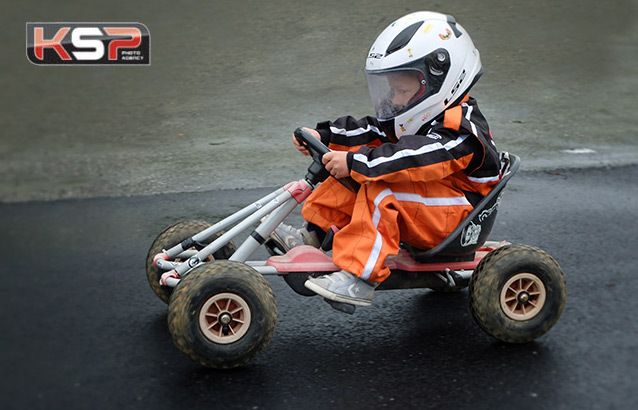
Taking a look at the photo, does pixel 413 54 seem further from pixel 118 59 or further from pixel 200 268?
pixel 118 59

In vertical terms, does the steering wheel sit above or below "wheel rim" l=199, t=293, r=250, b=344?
above

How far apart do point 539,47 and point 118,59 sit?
5.31 m

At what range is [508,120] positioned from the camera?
752 cm

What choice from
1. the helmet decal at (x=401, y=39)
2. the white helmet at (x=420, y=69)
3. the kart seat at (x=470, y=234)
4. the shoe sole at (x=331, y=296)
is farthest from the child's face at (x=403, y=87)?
the shoe sole at (x=331, y=296)

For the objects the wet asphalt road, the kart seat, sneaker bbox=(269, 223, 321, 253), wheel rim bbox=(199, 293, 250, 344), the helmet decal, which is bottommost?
the wet asphalt road

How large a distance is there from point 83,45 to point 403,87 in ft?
23.4

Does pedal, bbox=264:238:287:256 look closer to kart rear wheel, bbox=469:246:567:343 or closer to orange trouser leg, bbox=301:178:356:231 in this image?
orange trouser leg, bbox=301:178:356:231

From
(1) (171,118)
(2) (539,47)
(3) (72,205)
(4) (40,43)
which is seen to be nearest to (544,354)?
(3) (72,205)

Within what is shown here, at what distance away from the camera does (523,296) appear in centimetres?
346

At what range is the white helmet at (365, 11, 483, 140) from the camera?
137 inches

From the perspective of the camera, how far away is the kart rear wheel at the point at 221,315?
3.16m

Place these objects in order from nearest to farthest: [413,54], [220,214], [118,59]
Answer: [413,54] → [220,214] → [118,59]

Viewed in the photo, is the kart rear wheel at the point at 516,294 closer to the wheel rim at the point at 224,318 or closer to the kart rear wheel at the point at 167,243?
the wheel rim at the point at 224,318

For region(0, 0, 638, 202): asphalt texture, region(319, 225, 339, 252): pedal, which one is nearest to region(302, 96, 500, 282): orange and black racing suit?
region(319, 225, 339, 252): pedal
